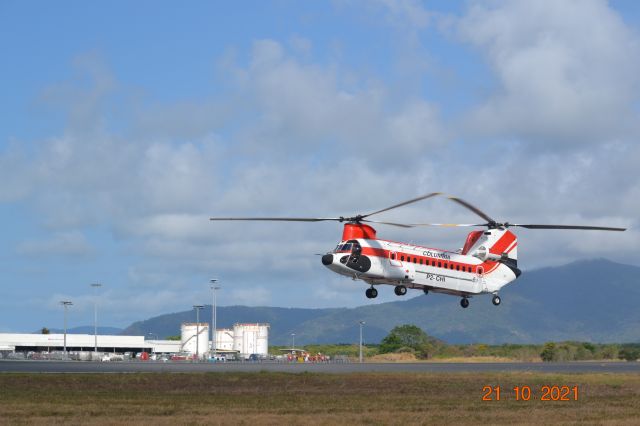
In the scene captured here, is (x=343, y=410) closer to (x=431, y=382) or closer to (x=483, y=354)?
(x=431, y=382)

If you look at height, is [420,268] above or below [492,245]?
below

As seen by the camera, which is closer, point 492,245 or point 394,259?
point 394,259

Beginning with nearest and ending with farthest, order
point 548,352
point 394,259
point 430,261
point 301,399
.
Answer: point 301,399
point 394,259
point 430,261
point 548,352

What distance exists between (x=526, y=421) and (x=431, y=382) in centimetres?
2948

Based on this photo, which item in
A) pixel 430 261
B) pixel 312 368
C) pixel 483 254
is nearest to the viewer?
pixel 430 261

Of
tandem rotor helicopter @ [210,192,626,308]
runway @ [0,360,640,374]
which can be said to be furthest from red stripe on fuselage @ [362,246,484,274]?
runway @ [0,360,640,374]

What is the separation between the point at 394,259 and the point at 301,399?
12.0 m

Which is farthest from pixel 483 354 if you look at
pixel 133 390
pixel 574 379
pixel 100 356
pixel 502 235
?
pixel 133 390

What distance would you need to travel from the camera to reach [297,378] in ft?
283
